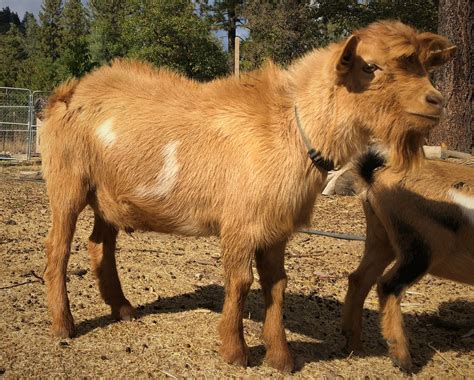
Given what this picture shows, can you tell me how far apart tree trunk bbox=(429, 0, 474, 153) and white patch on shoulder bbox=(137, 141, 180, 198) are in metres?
7.01

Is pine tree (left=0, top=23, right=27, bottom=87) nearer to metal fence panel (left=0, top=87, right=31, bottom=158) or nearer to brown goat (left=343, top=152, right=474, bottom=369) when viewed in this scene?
metal fence panel (left=0, top=87, right=31, bottom=158)

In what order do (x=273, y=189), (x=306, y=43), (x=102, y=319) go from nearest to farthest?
(x=273, y=189), (x=102, y=319), (x=306, y=43)

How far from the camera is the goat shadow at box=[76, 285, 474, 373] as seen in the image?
4.03 meters

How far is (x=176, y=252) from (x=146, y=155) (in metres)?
2.59

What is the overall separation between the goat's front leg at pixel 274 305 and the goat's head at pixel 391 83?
1.00 m

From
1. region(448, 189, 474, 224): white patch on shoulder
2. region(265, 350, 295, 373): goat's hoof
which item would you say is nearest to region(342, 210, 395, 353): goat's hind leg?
region(448, 189, 474, 224): white patch on shoulder

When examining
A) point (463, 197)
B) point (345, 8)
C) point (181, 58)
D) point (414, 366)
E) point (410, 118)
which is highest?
point (345, 8)

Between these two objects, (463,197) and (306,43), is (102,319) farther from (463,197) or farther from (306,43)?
(306,43)

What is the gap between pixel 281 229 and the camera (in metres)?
3.39

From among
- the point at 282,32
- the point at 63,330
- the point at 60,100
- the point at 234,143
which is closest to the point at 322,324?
the point at 234,143

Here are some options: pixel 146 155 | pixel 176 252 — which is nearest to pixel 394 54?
pixel 146 155

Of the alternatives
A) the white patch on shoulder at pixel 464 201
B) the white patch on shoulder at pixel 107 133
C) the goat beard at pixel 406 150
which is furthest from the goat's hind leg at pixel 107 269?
the white patch on shoulder at pixel 464 201

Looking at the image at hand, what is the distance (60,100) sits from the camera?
4039mm

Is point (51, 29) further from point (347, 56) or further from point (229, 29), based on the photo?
point (347, 56)
